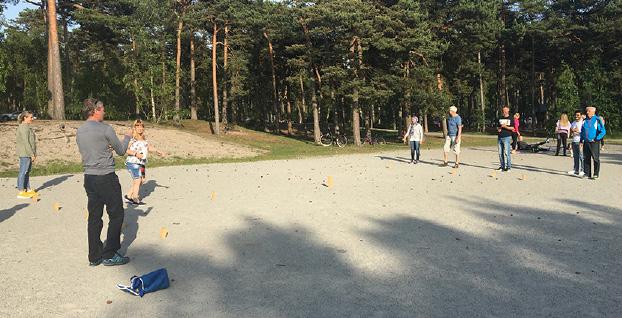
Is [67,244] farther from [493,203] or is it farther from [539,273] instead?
[493,203]

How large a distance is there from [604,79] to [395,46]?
71.3ft

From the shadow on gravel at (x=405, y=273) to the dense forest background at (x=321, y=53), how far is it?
25254 millimetres

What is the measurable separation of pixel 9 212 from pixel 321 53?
92.1 feet

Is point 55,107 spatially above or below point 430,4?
below

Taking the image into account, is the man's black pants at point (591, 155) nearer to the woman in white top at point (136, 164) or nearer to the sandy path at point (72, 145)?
the woman in white top at point (136, 164)

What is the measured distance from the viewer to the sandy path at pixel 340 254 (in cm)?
412

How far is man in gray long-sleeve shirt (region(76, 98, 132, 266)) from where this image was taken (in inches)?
213

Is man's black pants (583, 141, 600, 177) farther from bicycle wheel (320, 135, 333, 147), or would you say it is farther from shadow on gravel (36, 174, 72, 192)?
bicycle wheel (320, 135, 333, 147)

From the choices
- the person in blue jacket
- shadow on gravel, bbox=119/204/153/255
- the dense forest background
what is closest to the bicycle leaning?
the dense forest background

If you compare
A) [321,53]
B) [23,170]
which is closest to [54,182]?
[23,170]

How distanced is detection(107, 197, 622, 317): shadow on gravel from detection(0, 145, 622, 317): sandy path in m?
0.02

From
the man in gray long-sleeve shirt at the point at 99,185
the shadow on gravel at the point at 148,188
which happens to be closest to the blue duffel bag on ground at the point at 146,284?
the man in gray long-sleeve shirt at the point at 99,185

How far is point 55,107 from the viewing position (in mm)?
27500

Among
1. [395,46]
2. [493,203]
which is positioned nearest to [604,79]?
[395,46]
